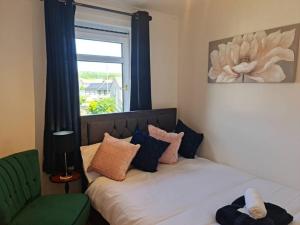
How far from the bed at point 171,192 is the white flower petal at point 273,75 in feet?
3.16

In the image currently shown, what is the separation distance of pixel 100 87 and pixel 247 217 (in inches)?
85.3

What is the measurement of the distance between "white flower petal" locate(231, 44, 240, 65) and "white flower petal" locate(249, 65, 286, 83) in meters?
0.31

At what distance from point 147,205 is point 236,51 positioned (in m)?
1.81

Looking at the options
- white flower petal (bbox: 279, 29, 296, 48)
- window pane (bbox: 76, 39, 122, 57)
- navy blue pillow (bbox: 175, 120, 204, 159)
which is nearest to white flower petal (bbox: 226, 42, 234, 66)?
white flower petal (bbox: 279, 29, 296, 48)

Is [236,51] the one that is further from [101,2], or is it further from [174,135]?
[101,2]

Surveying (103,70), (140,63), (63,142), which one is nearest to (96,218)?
(63,142)

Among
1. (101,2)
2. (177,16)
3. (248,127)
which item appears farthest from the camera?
(177,16)

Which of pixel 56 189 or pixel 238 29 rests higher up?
pixel 238 29

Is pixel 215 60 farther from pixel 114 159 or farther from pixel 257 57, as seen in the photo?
pixel 114 159

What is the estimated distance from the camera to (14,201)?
1816 mm

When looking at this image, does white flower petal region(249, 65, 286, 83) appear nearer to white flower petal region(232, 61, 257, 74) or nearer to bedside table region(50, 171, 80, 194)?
white flower petal region(232, 61, 257, 74)

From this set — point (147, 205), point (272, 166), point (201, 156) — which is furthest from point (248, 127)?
point (147, 205)

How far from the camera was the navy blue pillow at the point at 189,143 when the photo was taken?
115 inches

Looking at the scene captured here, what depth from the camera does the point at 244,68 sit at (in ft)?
8.13
